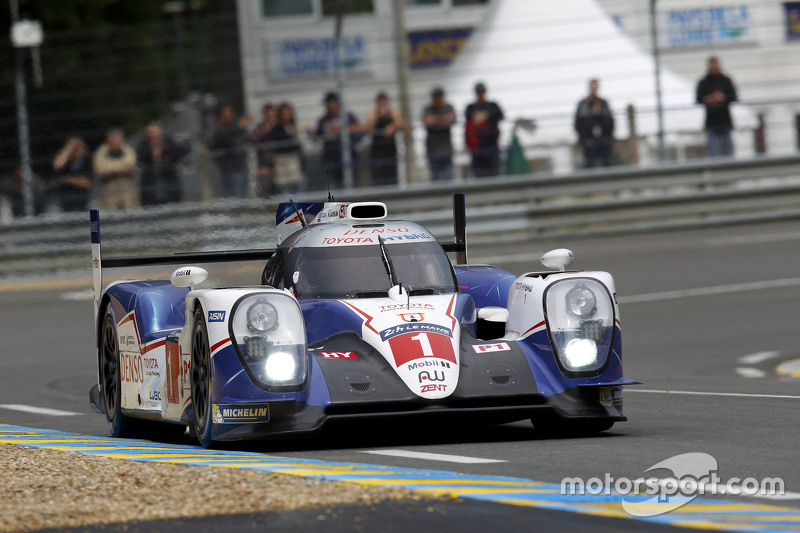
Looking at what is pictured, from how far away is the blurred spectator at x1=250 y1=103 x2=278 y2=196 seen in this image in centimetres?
1914

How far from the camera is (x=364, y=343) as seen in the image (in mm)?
7520

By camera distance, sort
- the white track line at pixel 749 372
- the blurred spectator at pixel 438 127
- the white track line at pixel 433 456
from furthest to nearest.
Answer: the blurred spectator at pixel 438 127, the white track line at pixel 749 372, the white track line at pixel 433 456

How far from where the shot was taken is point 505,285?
8.89 metres

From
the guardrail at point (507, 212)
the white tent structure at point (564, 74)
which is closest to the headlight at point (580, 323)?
the guardrail at point (507, 212)

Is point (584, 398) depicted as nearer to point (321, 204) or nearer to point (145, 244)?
point (321, 204)

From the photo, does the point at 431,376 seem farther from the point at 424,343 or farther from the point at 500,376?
the point at 500,376

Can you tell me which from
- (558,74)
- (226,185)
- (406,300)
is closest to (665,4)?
(558,74)

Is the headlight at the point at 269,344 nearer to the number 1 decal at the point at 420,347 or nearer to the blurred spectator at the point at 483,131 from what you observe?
the number 1 decal at the point at 420,347

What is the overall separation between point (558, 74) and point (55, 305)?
22.5 ft

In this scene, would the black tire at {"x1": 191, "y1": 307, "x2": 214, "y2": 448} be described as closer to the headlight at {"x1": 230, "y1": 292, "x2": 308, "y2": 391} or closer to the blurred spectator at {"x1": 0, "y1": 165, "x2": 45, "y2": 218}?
the headlight at {"x1": 230, "y1": 292, "x2": 308, "y2": 391}

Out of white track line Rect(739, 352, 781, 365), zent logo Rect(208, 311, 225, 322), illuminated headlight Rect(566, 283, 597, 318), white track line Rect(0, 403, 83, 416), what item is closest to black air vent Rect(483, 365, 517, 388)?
illuminated headlight Rect(566, 283, 597, 318)

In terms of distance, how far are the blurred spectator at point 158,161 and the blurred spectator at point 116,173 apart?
13 cm

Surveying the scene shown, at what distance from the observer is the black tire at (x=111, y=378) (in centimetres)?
884

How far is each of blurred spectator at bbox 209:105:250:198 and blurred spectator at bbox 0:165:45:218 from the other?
214 centimetres
